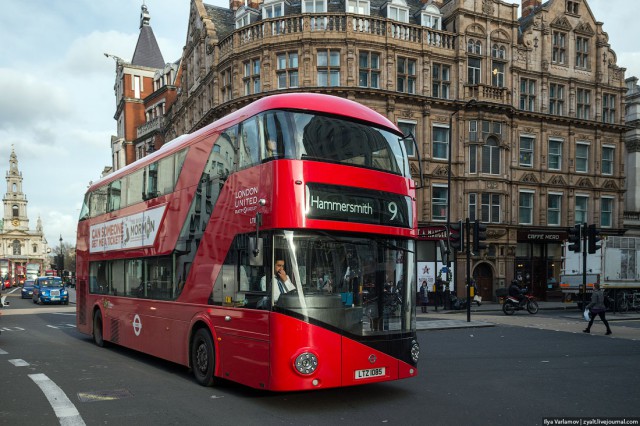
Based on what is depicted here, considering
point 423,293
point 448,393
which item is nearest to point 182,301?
point 448,393

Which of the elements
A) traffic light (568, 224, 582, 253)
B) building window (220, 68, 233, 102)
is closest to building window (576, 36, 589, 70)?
traffic light (568, 224, 582, 253)

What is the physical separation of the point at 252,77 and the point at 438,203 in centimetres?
1316

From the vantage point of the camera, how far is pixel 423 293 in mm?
26875

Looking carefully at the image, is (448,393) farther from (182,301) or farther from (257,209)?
(182,301)

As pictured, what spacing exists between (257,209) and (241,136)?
148cm

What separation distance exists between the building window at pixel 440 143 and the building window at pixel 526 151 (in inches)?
224

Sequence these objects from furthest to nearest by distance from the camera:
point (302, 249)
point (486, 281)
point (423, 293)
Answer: point (486, 281)
point (423, 293)
point (302, 249)

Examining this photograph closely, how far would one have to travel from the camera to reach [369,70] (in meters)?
32.2

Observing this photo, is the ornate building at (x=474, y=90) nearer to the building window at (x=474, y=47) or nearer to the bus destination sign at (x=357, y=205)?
the building window at (x=474, y=47)

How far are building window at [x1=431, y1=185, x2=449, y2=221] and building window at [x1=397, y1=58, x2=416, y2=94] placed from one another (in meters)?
5.98

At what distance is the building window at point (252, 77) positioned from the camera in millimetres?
32312

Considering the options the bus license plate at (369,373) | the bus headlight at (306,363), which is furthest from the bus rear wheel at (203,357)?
the bus license plate at (369,373)

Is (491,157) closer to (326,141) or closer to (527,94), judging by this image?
(527,94)

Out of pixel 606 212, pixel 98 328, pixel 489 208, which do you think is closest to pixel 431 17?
pixel 489 208
